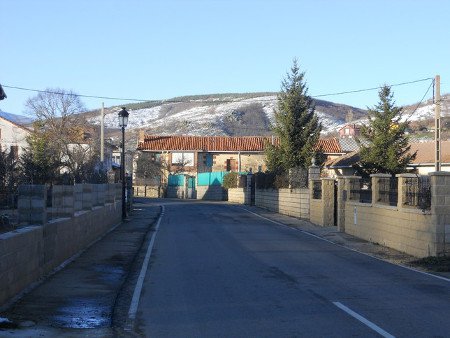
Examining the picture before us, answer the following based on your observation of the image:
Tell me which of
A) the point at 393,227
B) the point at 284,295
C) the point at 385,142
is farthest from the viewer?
the point at 385,142

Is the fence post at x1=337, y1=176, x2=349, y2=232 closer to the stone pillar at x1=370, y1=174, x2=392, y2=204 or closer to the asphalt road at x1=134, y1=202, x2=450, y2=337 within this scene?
the stone pillar at x1=370, y1=174, x2=392, y2=204

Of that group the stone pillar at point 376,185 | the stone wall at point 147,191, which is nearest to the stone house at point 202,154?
the stone wall at point 147,191

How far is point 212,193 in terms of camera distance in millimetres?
68125

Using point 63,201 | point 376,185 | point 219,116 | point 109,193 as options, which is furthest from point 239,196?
point 219,116

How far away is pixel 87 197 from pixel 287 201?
64.2 feet

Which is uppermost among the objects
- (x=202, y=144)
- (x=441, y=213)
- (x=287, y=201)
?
(x=202, y=144)

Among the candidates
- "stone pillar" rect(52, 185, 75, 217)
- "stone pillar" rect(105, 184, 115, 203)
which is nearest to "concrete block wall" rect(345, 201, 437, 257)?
"stone pillar" rect(52, 185, 75, 217)

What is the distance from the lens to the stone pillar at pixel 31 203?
40.1 ft

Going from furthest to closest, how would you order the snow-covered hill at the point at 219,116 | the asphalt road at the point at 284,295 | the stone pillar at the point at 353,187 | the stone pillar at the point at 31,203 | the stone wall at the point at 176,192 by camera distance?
the snow-covered hill at the point at 219,116, the stone wall at the point at 176,192, the stone pillar at the point at 353,187, the stone pillar at the point at 31,203, the asphalt road at the point at 284,295

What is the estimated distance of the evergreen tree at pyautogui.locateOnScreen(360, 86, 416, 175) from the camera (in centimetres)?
4050

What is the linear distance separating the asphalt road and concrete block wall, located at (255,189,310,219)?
14117mm

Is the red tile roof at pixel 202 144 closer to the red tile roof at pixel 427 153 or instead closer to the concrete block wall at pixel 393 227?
the red tile roof at pixel 427 153

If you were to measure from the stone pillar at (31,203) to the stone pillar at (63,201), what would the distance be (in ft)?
6.89

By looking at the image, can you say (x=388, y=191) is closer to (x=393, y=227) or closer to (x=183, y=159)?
(x=393, y=227)
